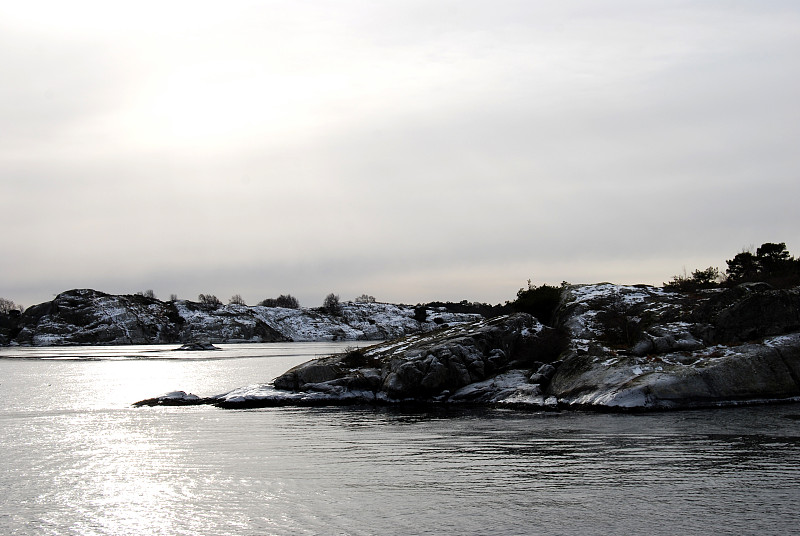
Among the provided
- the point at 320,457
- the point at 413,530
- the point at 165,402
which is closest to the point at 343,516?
the point at 413,530

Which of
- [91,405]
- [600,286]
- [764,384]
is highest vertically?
[600,286]

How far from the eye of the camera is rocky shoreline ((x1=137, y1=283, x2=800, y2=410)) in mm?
42688

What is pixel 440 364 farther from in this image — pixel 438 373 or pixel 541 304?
pixel 541 304

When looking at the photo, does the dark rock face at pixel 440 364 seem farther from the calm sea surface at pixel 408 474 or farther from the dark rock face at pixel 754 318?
the dark rock face at pixel 754 318

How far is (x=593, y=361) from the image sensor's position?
153ft

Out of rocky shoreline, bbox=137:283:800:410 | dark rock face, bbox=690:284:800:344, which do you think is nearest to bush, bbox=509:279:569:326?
rocky shoreline, bbox=137:283:800:410

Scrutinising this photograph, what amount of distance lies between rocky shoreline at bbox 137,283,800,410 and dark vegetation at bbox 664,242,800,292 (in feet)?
16.0

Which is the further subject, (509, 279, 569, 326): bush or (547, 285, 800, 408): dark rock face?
(509, 279, 569, 326): bush

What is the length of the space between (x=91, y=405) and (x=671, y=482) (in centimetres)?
4492

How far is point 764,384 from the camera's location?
42.7 metres

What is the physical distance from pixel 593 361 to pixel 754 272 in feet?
102

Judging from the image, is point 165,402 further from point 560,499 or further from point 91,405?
point 560,499

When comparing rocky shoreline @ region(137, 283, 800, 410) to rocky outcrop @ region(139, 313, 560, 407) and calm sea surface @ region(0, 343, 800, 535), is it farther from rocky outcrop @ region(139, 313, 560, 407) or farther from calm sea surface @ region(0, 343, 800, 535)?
calm sea surface @ region(0, 343, 800, 535)

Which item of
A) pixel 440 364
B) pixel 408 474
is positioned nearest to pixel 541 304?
pixel 440 364
